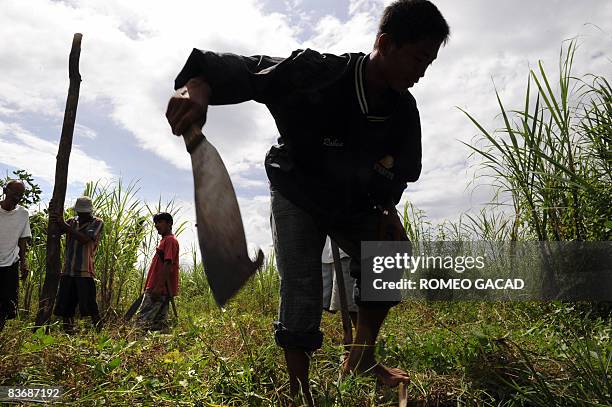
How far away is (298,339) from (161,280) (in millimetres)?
4076

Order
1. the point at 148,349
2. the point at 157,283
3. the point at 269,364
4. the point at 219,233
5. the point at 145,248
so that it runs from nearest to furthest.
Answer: the point at 219,233, the point at 269,364, the point at 148,349, the point at 157,283, the point at 145,248

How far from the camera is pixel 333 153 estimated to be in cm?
184

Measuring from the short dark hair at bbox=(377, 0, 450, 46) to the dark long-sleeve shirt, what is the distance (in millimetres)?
176

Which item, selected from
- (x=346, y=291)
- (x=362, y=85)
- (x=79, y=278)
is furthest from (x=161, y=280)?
(x=362, y=85)

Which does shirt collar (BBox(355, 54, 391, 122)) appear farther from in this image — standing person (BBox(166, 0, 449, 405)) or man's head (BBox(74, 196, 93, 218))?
man's head (BBox(74, 196, 93, 218))

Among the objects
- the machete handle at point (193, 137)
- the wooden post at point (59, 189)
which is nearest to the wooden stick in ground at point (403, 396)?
the machete handle at point (193, 137)

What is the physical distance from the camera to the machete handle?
50.0 inches

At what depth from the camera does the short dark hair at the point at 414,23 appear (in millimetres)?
1716

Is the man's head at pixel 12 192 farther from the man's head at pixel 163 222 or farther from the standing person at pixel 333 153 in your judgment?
the standing person at pixel 333 153

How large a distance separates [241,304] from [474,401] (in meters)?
4.91

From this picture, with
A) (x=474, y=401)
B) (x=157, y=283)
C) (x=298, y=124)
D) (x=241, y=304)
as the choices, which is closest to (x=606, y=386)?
(x=474, y=401)

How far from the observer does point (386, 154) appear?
1.97 m

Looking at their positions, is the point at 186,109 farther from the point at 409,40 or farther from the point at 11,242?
the point at 11,242

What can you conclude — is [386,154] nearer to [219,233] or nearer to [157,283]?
[219,233]
